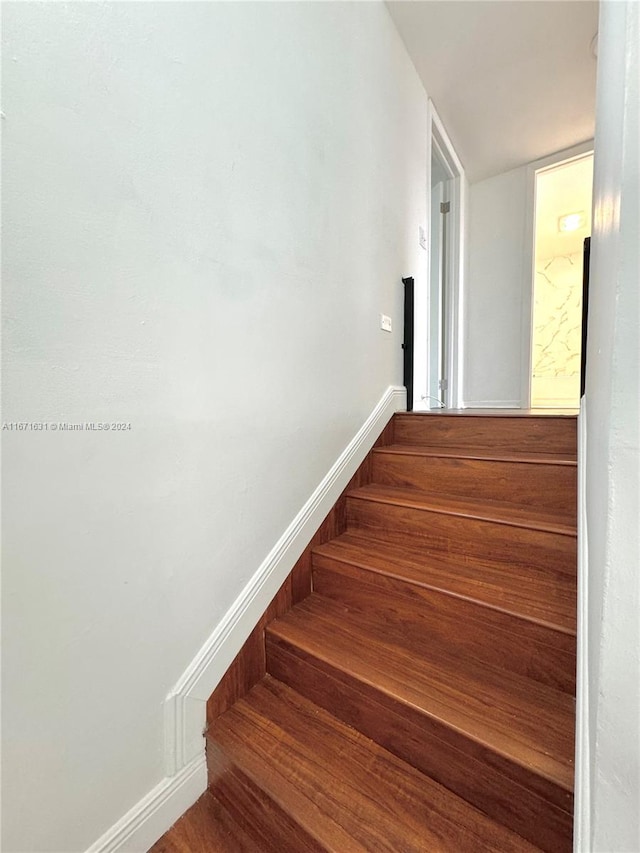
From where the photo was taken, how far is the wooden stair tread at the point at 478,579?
0.99 meters

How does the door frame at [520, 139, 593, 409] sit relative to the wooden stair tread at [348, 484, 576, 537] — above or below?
above

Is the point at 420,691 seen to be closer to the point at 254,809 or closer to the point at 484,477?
the point at 254,809

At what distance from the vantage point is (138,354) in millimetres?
871

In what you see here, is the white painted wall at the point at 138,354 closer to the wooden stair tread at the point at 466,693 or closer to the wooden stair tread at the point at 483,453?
the wooden stair tread at the point at 466,693

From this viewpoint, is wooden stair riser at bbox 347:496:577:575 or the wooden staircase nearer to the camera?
the wooden staircase

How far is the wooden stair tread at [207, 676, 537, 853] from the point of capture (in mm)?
744

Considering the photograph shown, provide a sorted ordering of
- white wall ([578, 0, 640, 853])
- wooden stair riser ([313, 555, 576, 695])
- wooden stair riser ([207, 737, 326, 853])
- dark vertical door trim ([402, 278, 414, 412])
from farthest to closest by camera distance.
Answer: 1. dark vertical door trim ([402, 278, 414, 412])
2. wooden stair riser ([313, 555, 576, 695])
3. wooden stair riser ([207, 737, 326, 853])
4. white wall ([578, 0, 640, 853])

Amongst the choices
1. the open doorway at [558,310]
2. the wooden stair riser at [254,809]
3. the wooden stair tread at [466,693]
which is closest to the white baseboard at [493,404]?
the open doorway at [558,310]

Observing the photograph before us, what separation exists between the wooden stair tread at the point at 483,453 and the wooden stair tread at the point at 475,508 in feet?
0.58

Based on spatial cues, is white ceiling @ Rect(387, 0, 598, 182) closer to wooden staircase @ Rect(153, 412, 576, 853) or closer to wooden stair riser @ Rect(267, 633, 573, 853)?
wooden staircase @ Rect(153, 412, 576, 853)

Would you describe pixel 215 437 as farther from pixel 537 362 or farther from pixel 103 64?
pixel 537 362

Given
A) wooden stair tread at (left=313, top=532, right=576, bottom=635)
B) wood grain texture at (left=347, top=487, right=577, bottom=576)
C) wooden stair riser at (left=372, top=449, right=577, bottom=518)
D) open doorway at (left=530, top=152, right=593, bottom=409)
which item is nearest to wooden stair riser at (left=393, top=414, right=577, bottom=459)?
wooden stair riser at (left=372, top=449, right=577, bottom=518)

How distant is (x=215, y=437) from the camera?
1067 mm

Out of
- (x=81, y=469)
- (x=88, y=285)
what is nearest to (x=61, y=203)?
(x=88, y=285)
